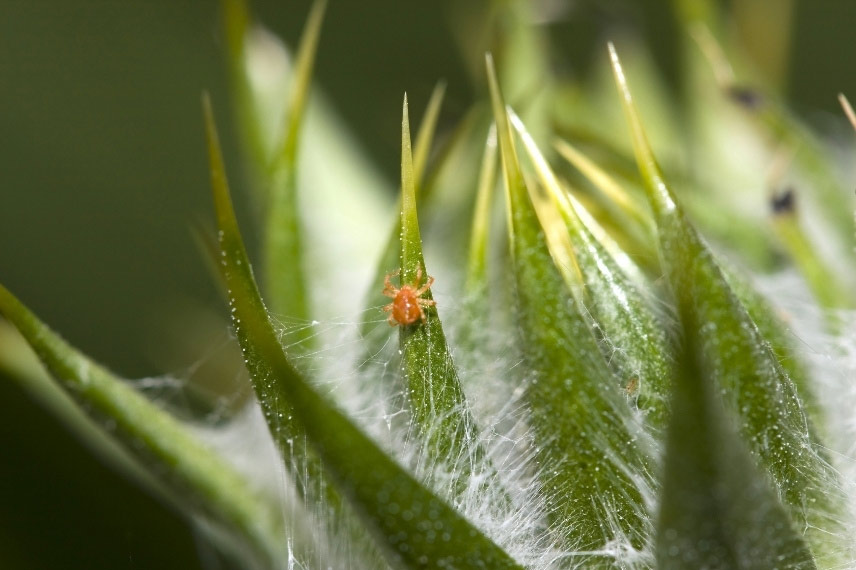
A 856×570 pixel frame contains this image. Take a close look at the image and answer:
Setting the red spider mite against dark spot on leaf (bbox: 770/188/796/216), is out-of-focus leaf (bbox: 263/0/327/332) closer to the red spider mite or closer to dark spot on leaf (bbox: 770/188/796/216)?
the red spider mite

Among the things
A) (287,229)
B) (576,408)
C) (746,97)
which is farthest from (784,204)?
(287,229)

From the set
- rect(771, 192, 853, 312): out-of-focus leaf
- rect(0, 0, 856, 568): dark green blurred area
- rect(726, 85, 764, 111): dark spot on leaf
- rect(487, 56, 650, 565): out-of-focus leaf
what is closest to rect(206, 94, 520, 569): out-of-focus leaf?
rect(487, 56, 650, 565): out-of-focus leaf

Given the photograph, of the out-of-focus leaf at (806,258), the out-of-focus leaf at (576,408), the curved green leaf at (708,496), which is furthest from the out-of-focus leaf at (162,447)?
the out-of-focus leaf at (806,258)

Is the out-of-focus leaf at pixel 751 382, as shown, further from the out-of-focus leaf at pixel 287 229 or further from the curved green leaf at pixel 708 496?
the out-of-focus leaf at pixel 287 229

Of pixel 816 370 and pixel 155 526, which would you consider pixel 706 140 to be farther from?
pixel 155 526

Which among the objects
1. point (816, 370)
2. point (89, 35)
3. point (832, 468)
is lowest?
point (832, 468)

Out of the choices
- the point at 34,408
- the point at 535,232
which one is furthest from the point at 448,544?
the point at 34,408
